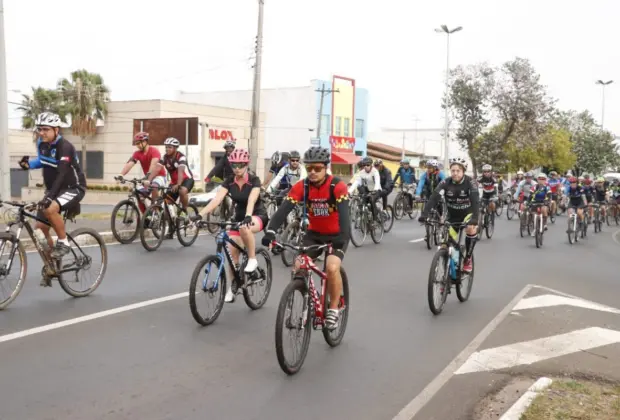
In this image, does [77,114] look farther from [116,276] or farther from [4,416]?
[4,416]

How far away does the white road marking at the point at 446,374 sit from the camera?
4.89 m

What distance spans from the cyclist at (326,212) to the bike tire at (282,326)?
0.39m

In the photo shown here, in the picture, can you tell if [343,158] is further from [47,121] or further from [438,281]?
[47,121]

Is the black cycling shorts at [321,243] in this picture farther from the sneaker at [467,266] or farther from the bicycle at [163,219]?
the bicycle at [163,219]

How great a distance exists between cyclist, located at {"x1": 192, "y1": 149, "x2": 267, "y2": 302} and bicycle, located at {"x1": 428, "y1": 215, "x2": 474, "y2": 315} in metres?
2.13

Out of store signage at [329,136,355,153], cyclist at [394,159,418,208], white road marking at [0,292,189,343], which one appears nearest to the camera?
white road marking at [0,292,189,343]

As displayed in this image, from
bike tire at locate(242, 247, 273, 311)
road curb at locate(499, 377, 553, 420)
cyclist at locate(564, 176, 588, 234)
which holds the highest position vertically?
cyclist at locate(564, 176, 588, 234)

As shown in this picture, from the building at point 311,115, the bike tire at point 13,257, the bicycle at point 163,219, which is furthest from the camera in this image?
the building at point 311,115

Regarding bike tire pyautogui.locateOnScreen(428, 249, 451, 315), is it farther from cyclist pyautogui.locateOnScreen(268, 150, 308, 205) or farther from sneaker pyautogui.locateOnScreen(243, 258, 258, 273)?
cyclist pyautogui.locateOnScreen(268, 150, 308, 205)

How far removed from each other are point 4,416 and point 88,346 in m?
1.71

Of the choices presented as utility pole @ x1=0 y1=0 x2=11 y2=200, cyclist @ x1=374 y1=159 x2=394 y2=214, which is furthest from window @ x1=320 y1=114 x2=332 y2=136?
utility pole @ x1=0 y1=0 x2=11 y2=200

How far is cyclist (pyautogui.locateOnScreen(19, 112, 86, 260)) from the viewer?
7.42 metres

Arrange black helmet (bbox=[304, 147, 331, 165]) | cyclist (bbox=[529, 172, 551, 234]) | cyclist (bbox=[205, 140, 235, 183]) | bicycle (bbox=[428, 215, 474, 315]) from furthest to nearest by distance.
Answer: cyclist (bbox=[529, 172, 551, 234]) → cyclist (bbox=[205, 140, 235, 183]) → bicycle (bbox=[428, 215, 474, 315]) → black helmet (bbox=[304, 147, 331, 165])

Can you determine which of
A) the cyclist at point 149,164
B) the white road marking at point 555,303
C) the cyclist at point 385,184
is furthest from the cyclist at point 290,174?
the white road marking at point 555,303
